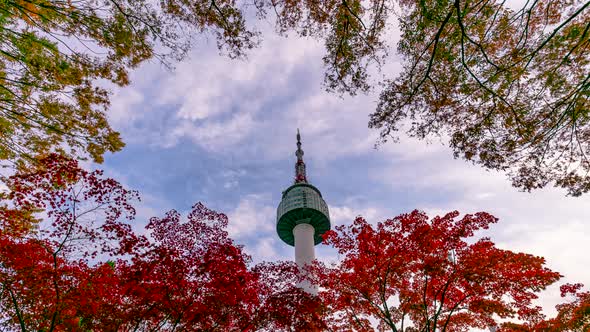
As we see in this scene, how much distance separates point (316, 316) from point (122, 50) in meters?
12.1

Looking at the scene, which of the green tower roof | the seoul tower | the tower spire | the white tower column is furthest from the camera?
the tower spire

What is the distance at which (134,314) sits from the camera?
36.7 ft

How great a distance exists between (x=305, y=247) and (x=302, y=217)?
4640mm

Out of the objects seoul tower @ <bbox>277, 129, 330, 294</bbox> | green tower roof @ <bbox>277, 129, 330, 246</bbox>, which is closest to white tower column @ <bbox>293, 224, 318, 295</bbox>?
seoul tower @ <bbox>277, 129, 330, 294</bbox>

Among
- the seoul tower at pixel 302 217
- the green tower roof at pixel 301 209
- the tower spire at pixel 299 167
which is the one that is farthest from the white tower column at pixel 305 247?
the tower spire at pixel 299 167

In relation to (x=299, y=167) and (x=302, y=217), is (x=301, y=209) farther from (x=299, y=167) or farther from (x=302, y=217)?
(x=299, y=167)

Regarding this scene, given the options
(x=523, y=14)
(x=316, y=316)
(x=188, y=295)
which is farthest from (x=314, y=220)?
(x=523, y=14)

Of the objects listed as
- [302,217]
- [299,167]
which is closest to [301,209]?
[302,217]

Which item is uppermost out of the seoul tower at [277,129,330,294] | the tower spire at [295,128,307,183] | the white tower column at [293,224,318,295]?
the tower spire at [295,128,307,183]

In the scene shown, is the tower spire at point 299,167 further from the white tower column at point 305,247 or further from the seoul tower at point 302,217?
the white tower column at point 305,247

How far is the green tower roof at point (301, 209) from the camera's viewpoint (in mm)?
43844

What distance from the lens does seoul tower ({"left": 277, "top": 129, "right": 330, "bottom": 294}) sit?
4175cm

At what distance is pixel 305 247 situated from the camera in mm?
41156

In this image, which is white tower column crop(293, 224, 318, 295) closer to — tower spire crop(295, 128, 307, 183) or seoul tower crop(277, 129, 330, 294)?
seoul tower crop(277, 129, 330, 294)
